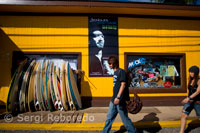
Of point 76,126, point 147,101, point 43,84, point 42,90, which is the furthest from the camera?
point 147,101

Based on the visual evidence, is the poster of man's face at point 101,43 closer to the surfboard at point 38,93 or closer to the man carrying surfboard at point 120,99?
the surfboard at point 38,93

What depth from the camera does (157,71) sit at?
598cm

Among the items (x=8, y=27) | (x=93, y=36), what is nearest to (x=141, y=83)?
(x=93, y=36)

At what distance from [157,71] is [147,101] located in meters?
1.59

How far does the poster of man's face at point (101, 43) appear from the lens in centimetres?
552

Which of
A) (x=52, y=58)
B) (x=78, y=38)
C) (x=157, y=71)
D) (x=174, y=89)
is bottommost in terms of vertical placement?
(x=174, y=89)

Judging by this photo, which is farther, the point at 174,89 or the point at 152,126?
the point at 174,89

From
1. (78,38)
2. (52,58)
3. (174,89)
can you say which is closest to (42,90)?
(52,58)

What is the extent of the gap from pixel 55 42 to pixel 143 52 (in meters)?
4.14

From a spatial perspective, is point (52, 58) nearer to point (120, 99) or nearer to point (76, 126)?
point (76, 126)

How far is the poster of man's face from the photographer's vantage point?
552 centimetres

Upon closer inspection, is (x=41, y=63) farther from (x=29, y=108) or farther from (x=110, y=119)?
(x=110, y=119)

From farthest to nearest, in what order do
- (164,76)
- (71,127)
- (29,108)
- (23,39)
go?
(164,76)
(23,39)
(29,108)
(71,127)

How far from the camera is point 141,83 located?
5.87 metres
